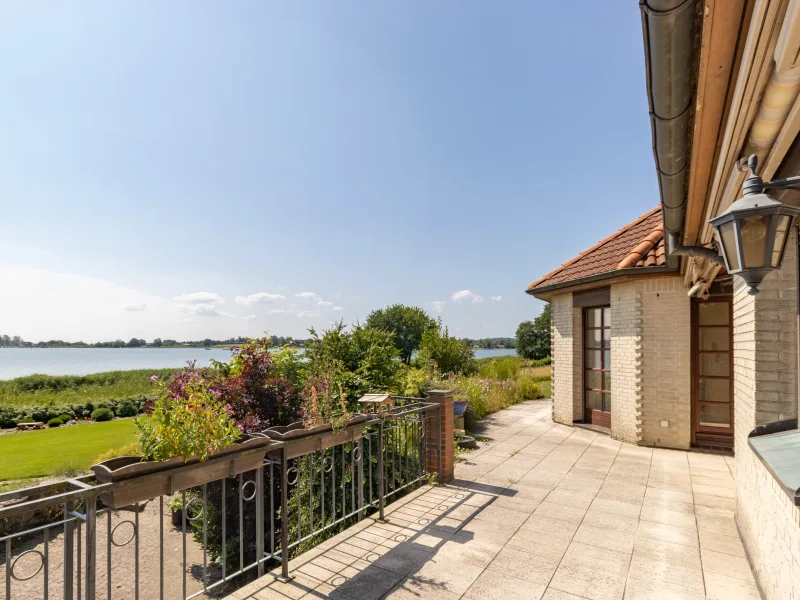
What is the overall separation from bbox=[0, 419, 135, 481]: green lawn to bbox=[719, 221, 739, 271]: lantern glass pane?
8.02 meters

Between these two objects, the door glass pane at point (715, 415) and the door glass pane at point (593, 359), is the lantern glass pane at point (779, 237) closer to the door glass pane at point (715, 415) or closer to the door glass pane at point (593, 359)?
the door glass pane at point (715, 415)

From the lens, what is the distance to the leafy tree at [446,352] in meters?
14.1

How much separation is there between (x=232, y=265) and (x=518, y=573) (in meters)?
16.4

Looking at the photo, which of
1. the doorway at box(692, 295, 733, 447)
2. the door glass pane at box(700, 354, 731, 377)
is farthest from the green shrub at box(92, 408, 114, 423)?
the door glass pane at box(700, 354, 731, 377)

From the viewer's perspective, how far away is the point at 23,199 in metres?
8.09

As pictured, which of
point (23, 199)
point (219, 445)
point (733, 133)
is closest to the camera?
point (733, 133)

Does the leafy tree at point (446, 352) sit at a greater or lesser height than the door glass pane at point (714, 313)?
lesser

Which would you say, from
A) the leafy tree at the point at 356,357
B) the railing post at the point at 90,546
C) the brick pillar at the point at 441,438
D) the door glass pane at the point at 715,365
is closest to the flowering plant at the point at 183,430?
the railing post at the point at 90,546

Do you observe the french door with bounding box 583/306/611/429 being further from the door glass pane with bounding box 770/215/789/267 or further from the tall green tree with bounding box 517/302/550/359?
the tall green tree with bounding box 517/302/550/359

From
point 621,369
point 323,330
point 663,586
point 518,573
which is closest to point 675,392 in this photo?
point 621,369

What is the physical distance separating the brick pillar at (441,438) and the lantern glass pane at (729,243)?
381 centimetres

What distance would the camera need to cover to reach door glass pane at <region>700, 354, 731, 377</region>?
6.99 metres

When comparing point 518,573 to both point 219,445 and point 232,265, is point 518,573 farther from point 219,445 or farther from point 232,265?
point 232,265

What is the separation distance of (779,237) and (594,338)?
6.75 m
